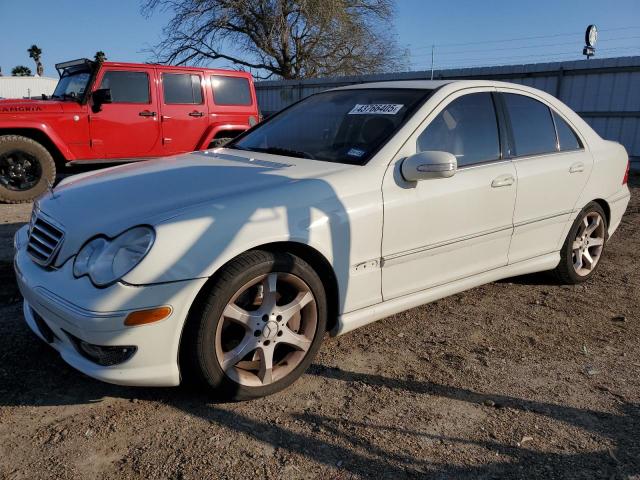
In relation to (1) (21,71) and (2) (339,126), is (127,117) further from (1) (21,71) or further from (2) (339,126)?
(1) (21,71)

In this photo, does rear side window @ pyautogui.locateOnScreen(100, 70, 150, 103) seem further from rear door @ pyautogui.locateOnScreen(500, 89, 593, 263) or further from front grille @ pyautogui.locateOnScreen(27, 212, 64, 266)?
rear door @ pyautogui.locateOnScreen(500, 89, 593, 263)

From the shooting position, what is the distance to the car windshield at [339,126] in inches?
128

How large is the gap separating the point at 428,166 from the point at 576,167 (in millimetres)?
1764

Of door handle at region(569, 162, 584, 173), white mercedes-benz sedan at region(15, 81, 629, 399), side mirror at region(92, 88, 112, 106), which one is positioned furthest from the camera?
side mirror at region(92, 88, 112, 106)

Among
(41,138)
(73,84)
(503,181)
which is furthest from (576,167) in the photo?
(73,84)

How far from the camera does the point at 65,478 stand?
2135mm

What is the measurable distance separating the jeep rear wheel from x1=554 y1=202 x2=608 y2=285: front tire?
645 centimetres

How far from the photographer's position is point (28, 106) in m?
7.28

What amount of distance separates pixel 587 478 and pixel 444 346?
125 centimetres

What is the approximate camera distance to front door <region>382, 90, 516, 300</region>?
3.04 meters

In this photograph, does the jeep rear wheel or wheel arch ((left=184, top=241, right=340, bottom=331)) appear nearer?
wheel arch ((left=184, top=241, right=340, bottom=331))

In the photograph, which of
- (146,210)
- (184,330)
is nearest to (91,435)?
(184,330)

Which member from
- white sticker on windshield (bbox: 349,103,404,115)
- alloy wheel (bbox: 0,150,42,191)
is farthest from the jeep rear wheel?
white sticker on windshield (bbox: 349,103,404,115)

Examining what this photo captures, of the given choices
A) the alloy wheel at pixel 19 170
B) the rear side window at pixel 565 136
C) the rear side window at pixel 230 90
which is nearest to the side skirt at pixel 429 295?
the rear side window at pixel 565 136
